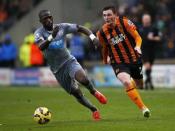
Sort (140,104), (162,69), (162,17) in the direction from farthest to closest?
(162,17) → (162,69) → (140,104)

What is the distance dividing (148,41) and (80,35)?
7334 mm

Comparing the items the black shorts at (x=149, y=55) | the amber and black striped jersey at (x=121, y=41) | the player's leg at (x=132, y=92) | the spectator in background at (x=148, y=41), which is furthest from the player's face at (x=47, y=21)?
the black shorts at (x=149, y=55)

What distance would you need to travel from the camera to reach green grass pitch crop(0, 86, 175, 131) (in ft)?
43.4

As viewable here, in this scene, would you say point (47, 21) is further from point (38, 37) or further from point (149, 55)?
point (149, 55)

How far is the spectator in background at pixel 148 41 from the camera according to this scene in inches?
987

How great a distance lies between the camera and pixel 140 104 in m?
14.4


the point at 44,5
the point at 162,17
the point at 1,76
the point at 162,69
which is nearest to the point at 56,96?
the point at 162,69

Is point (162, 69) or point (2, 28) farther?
point (2, 28)

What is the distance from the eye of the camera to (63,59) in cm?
1522

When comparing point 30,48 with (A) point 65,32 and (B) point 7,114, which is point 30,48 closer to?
(B) point 7,114

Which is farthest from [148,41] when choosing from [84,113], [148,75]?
[84,113]

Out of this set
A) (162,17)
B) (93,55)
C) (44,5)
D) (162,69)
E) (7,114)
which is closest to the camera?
(7,114)

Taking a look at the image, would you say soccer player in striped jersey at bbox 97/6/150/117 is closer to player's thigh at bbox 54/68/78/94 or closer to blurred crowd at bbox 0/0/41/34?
player's thigh at bbox 54/68/78/94

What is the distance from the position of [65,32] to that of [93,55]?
18.4 meters
